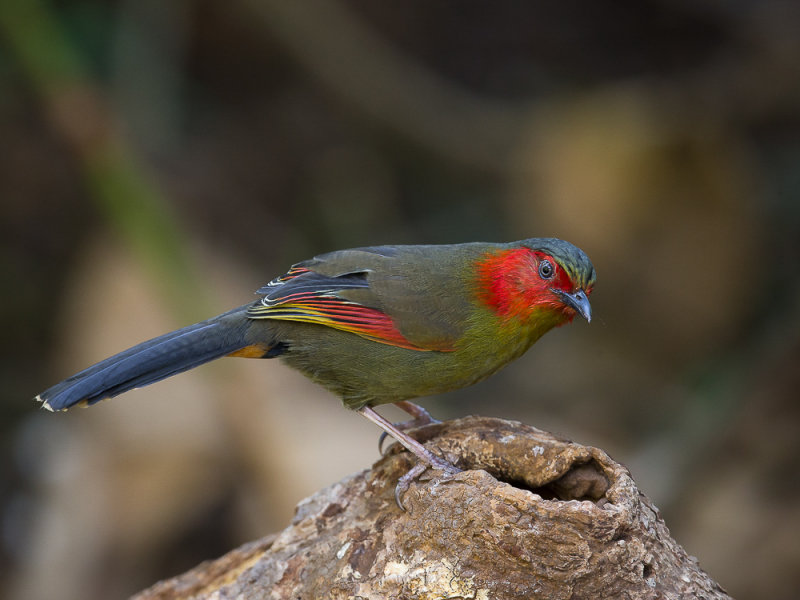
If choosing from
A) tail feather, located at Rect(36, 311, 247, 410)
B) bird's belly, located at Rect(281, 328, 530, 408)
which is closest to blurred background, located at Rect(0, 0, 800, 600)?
tail feather, located at Rect(36, 311, 247, 410)

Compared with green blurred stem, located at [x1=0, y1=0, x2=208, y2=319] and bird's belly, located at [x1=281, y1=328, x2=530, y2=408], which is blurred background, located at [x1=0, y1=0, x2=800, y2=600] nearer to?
green blurred stem, located at [x1=0, y1=0, x2=208, y2=319]

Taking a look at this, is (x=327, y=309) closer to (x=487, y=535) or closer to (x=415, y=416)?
(x=415, y=416)

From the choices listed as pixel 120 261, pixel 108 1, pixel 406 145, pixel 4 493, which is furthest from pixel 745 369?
pixel 108 1

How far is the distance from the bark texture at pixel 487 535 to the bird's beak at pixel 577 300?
0.61m

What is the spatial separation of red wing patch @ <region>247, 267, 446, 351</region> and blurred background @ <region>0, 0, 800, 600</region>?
3120 millimetres

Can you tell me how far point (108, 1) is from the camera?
9.69 m

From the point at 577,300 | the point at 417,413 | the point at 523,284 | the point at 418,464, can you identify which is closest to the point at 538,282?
the point at 523,284

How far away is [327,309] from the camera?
4355 millimetres

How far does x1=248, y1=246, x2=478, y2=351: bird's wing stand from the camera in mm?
4262

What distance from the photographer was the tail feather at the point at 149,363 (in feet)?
13.5

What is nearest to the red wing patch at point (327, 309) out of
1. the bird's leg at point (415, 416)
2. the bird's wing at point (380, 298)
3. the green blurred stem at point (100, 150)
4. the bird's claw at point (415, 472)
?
the bird's wing at point (380, 298)

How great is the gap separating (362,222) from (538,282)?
20.6 ft

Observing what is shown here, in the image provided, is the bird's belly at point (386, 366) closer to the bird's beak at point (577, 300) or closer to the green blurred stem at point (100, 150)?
the bird's beak at point (577, 300)

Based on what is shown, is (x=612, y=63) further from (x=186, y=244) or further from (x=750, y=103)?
(x=186, y=244)
